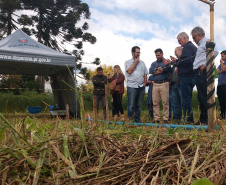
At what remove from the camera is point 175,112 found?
4.96 metres

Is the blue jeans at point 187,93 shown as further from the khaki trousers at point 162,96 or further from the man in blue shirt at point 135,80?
the man in blue shirt at point 135,80

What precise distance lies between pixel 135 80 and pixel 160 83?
0.53 metres

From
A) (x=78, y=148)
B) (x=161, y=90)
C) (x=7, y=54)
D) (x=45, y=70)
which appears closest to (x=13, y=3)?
(x=45, y=70)

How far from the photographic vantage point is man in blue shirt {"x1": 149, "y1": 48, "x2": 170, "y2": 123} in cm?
500

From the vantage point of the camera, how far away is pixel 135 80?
5234 millimetres

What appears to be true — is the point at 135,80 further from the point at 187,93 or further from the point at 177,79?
the point at 187,93

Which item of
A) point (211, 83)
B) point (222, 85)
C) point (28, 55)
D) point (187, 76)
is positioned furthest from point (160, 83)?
point (28, 55)

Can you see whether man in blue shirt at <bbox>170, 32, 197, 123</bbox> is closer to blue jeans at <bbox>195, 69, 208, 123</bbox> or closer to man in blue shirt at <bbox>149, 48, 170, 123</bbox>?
blue jeans at <bbox>195, 69, 208, 123</bbox>

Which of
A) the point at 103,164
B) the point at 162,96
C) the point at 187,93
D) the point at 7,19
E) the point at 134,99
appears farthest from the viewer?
the point at 7,19

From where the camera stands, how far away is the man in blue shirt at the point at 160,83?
500 cm

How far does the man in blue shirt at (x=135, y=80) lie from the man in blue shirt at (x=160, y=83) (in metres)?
0.26

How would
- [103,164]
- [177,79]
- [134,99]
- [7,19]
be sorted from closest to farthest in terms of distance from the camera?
1. [103,164]
2. [177,79]
3. [134,99]
4. [7,19]

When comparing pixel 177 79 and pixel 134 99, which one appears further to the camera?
pixel 134 99

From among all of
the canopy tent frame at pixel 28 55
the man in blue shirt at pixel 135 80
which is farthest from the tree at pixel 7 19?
the man in blue shirt at pixel 135 80
